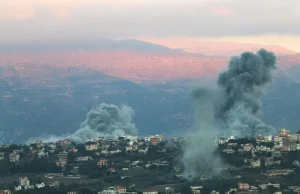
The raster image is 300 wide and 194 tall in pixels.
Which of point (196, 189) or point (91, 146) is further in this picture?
point (91, 146)

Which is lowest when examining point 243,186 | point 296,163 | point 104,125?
point 243,186

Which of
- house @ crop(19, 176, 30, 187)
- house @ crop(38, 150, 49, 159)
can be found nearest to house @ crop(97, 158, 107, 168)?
house @ crop(38, 150, 49, 159)

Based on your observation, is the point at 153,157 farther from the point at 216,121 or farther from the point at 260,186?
the point at 260,186

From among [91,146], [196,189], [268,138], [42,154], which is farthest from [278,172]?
[42,154]

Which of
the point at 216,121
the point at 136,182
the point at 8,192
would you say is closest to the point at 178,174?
the point at 136,182

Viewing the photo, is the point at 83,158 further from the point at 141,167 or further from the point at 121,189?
the point at 121,189

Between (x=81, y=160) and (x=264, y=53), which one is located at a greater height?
(x=264, y=53)
